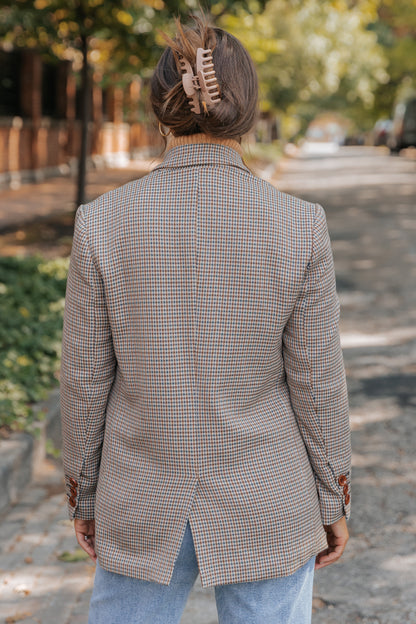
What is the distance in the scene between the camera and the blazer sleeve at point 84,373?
1.71 metres

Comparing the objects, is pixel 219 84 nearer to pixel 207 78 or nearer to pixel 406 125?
pixel 207 78

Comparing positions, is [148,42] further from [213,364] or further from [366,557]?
[213,364]

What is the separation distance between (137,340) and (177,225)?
248 mm

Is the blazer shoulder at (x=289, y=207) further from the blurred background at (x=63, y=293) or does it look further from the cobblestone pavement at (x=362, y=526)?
the cobblestone pavement at (x=362, y=526)

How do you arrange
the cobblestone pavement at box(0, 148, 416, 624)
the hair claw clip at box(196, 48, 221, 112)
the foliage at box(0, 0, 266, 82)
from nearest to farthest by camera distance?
the hair claw clip at box(196, 48, 221, 112)
the cobblestone pavement at box(0, 148, 416, 624)
the foliage at box(0, 0, 266, 82)

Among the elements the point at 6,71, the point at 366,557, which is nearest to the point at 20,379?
the point at 366,557

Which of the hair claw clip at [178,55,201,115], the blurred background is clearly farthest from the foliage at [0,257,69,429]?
the hair claw clip at [178,55,201,115]

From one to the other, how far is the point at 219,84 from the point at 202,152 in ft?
0.48

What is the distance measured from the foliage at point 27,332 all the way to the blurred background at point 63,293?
0.02 meters

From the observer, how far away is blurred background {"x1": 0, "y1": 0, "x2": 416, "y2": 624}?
3484mm

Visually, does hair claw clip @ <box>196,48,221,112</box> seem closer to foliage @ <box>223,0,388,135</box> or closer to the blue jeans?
the blue jeans

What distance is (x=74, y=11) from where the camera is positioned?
10.1 metres

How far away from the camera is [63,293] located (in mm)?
7637

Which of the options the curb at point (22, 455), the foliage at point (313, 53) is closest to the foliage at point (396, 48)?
the foliage at point (313, 53)
